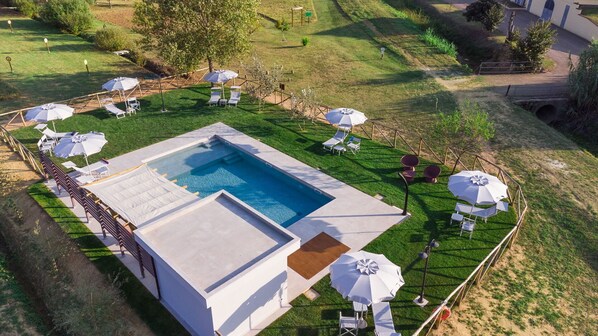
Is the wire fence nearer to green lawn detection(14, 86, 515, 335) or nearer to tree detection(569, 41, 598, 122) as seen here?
green lawn detection(14, 86, 515, 335)

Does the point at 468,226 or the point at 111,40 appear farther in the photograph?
the point at 111,40

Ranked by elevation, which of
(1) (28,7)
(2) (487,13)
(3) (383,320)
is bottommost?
Answer: (3) (383,320)

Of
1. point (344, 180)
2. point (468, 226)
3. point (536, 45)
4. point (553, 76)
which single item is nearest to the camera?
point (468, 226)

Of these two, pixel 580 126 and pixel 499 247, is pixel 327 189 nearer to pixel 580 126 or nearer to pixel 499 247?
pixel 499 247

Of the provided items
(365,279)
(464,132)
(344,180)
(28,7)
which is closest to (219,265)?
(365,279)

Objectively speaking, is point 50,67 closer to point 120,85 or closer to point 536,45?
point 120,85

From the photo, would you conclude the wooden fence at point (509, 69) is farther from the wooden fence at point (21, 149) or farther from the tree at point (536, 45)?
the wooden fence at point (21, 149)
